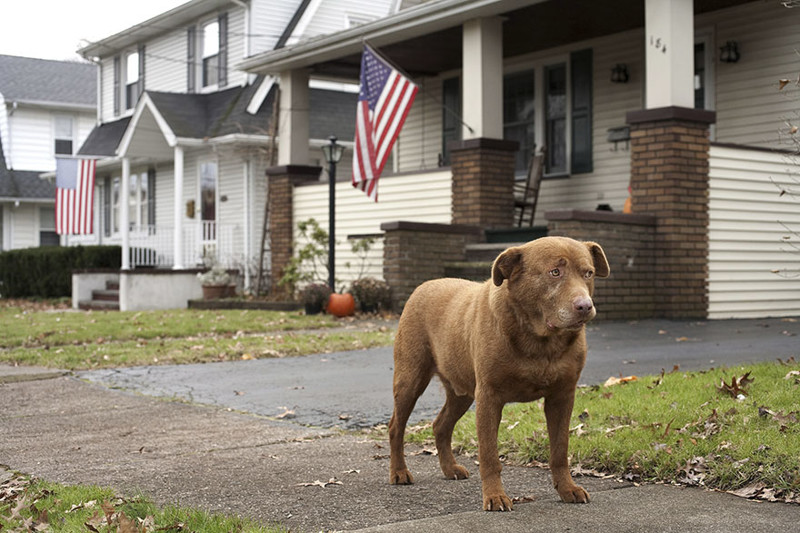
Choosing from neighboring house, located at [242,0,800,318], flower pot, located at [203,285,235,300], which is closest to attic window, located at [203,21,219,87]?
neighboring house, located at [242,0,800,318]

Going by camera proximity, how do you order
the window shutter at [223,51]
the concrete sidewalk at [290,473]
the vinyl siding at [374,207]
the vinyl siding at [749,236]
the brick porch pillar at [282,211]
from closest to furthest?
the concrete sidewalk at [290,473] < the vinyl siding at [749,236] < the vinyl siding at [374,207] < the brick porch pillar at [282,211] < the window shutter at [223,51]

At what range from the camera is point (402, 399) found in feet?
15.3

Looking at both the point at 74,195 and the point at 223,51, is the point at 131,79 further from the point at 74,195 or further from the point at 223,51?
the point at 74,195

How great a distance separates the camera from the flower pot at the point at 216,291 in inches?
811

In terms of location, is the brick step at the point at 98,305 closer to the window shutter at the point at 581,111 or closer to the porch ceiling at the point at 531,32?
the porch ceiling at the point at 531,32

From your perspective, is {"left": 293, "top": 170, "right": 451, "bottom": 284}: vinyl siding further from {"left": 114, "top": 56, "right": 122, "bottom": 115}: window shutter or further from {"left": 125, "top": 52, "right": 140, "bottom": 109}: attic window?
{"left": 114, "top": 56, "right": 122, "bottom": 115}: window shutter

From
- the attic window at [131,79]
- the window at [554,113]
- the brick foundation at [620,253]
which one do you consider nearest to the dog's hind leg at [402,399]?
the brick foundation at [620,253]

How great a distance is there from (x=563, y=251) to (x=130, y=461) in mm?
3003

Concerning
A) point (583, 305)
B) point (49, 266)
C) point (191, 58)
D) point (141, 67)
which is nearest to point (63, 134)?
point (141, 67)

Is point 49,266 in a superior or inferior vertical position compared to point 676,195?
inferior

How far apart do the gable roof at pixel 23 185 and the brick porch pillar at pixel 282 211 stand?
682 inches

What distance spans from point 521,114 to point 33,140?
23.1 meters

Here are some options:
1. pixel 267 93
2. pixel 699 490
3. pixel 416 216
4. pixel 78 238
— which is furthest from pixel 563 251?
pixel 78 238

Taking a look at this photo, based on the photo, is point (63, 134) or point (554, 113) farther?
point (63, 134)
